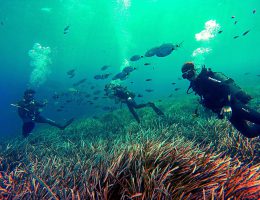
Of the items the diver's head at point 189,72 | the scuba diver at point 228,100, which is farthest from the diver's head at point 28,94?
the scuba diver at point 228,100

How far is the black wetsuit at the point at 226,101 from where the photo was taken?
17.4 ft

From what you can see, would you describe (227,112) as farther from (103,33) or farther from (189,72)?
(103,33)

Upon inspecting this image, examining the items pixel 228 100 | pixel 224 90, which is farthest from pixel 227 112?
pixel 224 90

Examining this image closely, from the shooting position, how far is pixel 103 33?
221 ft

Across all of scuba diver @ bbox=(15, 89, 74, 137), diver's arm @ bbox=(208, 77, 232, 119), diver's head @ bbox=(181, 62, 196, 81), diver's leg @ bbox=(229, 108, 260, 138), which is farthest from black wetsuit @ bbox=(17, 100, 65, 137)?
diver's leg @ bbox=(229, 108, 260, 138)

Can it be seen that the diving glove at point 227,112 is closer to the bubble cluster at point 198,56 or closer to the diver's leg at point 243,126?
the diver's leg at point 243,126

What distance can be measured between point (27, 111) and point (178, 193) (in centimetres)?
1182

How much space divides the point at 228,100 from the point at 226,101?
7 cm

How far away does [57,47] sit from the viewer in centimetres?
6488

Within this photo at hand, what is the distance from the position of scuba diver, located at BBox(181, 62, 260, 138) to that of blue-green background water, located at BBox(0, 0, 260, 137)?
1789 cm

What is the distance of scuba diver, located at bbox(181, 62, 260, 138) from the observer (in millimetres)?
5269

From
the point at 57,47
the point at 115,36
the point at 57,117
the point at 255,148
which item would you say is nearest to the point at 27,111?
the point at 255,148

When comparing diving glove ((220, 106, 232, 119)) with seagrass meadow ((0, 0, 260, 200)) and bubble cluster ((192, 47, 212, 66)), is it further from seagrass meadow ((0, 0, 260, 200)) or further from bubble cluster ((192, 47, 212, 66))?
bubble cluster ((192, 47, 212, 66))

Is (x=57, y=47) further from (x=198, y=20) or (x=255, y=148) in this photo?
(x=255, y=148)
